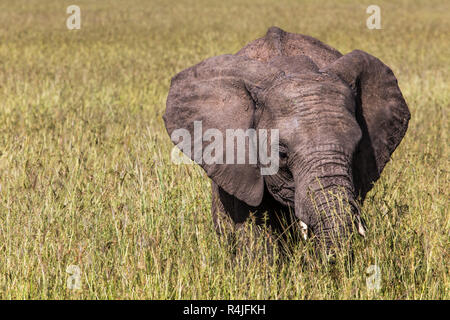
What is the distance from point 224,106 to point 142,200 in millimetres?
1300

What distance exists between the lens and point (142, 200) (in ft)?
17.2

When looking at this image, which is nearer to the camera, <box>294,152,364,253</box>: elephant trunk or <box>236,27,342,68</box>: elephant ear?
<box>294,152,364,253</box>: elephant trunk

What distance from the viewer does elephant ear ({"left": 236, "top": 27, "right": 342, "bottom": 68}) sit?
4809mm

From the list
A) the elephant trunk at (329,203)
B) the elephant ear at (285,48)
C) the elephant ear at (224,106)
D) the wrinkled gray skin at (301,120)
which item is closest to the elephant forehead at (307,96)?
the wrinkled gray skin at (301,120)

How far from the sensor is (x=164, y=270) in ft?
13.1

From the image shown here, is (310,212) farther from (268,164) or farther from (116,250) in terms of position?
(116,250)

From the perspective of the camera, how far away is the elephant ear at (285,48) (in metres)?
4.81

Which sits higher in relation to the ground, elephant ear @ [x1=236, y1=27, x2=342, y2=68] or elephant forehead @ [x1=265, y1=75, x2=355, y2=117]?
elephant ear @ [x1=236, y1=27, x2=342, y2=68]

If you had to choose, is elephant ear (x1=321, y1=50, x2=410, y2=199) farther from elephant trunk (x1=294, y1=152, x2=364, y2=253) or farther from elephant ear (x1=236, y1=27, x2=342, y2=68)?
elephant trunk (x1=294, y1=152, x2=364, y2=253)

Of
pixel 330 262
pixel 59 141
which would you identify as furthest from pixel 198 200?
pixel 59 141

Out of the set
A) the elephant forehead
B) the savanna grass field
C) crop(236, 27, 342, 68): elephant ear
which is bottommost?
the savanna grass field

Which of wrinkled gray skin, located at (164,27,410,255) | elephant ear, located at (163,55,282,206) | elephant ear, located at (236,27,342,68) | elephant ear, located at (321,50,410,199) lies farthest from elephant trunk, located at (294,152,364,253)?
elephant ear, located at (236,27,342,68)

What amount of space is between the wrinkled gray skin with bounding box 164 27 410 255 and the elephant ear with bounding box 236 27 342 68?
11 millimetres

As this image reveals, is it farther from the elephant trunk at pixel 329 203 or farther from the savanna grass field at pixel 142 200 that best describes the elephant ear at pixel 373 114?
the elephant trunk at pixel 329 203
